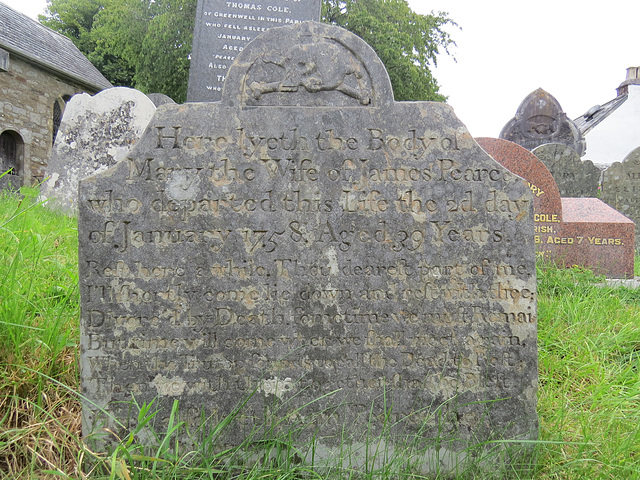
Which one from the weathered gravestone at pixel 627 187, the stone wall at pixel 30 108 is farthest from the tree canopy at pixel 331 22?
the weathered gravestone at pixel 627 187

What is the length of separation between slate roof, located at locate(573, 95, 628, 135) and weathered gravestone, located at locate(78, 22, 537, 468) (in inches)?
1079

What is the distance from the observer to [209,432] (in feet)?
6.25

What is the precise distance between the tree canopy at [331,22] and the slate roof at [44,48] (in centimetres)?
161

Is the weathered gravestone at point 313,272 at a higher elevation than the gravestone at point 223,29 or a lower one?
lower

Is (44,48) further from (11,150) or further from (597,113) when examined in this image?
(597,113)

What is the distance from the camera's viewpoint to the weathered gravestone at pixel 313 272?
193 centimetres

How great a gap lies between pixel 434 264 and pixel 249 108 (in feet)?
3.77

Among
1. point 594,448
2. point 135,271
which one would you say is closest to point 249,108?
point 135,271

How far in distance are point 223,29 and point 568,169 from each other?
6.03 m

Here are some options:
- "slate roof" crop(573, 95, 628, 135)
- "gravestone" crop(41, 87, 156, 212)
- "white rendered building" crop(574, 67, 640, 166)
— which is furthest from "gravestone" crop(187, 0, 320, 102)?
"slate roof" crop(573, 95, 628, 135)

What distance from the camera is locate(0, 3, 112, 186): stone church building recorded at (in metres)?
13.3

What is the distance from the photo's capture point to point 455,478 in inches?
71.0

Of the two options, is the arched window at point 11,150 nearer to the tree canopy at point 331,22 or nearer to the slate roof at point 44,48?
the slate roof at point 44,48

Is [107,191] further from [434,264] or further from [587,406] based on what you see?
[587,406]
